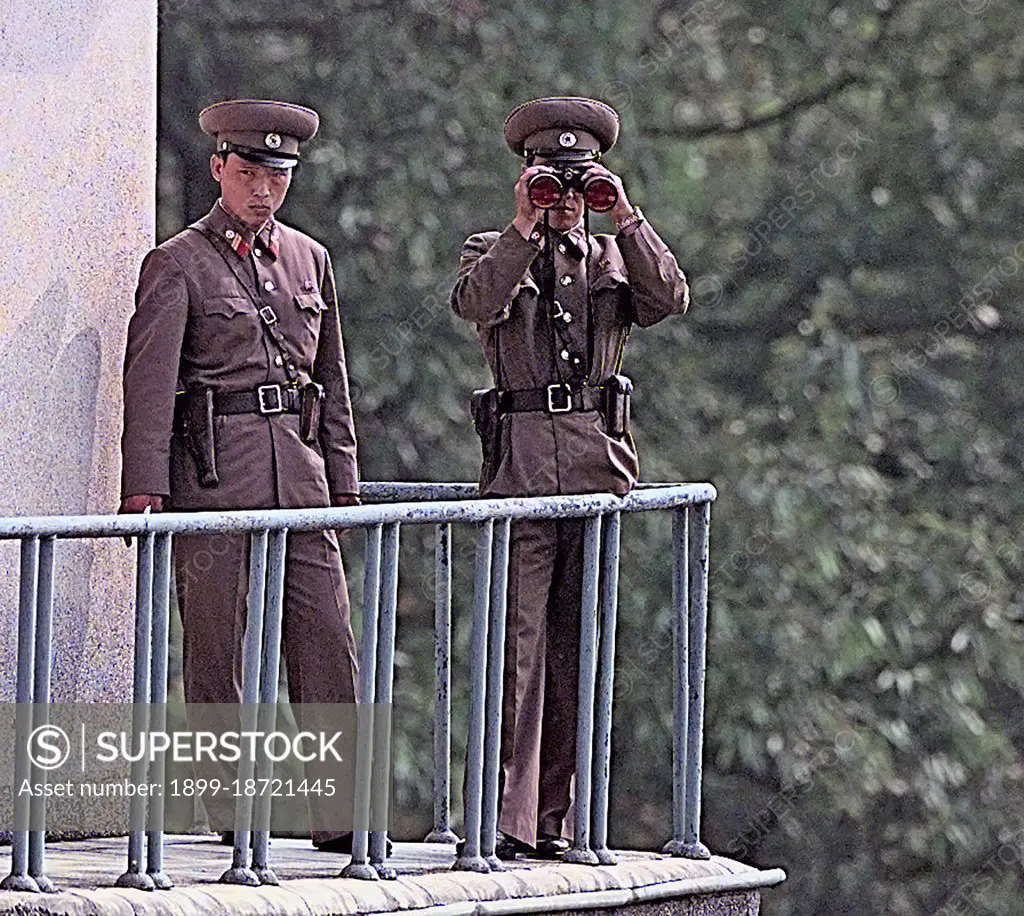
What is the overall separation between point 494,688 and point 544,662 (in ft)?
1.79

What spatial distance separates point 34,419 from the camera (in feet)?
27.0

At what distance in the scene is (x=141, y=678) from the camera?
672cm

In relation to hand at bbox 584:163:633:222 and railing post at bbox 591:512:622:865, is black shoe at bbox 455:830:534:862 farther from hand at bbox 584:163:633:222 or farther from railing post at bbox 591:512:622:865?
hand at bbox 584:163:633:222

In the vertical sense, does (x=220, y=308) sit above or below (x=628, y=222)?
below

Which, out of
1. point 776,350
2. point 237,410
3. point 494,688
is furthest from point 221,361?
point 776,350

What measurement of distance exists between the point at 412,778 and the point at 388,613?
875 cm

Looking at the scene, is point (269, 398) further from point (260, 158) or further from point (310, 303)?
point (260, 158)

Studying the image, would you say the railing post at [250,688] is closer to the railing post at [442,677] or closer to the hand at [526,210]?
the hand at [526,210]

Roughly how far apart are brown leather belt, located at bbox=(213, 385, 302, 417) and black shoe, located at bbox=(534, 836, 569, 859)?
1.24m

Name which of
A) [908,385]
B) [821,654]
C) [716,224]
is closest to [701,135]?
[716,224]

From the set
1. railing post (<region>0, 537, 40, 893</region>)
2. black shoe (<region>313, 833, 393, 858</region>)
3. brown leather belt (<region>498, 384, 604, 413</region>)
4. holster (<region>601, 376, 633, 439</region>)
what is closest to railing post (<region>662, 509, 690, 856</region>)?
holster (<region>601, 376, 633, 439</region>)

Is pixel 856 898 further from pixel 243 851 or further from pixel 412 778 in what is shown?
pixel 243 851

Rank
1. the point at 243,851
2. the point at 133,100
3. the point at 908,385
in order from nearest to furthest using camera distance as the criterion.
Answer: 1. the point at 243,851
2. the point at 133,100
3. the point at 908,385

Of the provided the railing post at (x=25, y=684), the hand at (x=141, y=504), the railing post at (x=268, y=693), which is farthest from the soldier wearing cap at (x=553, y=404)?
the railing post at (x=25, y=684)
